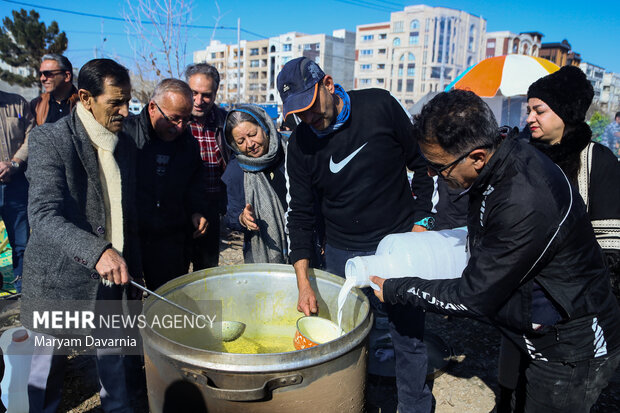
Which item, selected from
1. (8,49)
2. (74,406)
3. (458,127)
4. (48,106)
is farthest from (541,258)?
(8,49)

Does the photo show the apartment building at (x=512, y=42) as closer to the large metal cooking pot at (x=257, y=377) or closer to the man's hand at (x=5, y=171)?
the man's hand at (x=5, y=171)

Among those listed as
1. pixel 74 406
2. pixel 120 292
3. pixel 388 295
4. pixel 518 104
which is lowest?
pixel 74 406

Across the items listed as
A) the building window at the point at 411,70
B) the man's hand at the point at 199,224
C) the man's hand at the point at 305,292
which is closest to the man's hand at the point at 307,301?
the man's hand at the point at 305,292

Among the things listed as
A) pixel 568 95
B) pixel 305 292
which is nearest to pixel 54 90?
pixel 305 292

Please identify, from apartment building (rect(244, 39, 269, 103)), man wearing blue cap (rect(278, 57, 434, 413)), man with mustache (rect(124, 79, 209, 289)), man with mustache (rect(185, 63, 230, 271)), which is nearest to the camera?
man wearing blue cap (rect(278, 57, 434, 413))

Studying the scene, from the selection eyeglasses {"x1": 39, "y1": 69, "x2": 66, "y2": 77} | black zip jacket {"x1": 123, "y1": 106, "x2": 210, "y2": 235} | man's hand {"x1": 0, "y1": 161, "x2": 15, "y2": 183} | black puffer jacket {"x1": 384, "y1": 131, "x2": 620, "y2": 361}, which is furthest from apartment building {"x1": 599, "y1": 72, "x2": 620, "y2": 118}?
man's hand {"x1": 0, "y1": 161, "x2": 15, "y2": 183}

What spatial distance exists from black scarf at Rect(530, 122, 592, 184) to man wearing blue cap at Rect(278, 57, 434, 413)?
0.65m

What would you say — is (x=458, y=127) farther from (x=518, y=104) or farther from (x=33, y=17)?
(x=33, y=17)

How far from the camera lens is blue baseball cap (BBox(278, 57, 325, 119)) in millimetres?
2086

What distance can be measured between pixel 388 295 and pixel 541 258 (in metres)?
0.60

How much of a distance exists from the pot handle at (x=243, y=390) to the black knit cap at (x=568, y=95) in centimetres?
192

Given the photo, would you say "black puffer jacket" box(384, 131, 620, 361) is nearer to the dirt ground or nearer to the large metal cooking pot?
the large metal cooking pot

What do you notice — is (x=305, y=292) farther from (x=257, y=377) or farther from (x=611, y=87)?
(x=611, y=87)

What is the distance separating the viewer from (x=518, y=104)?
15.7m
